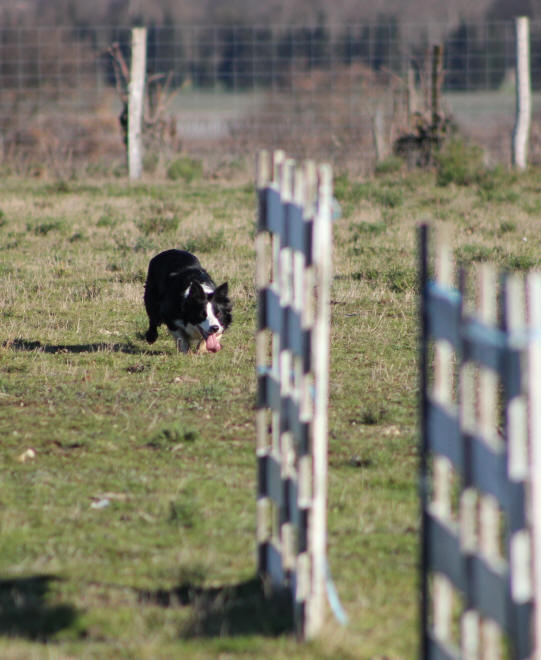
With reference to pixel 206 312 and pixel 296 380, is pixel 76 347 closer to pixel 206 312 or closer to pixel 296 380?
pixel 206 312

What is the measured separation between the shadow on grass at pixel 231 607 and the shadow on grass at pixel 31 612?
0.32 metres

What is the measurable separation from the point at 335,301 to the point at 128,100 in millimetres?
13059

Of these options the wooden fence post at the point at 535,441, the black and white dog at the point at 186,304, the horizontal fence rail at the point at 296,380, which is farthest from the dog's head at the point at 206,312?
the wooden fence post at the point at 535,441

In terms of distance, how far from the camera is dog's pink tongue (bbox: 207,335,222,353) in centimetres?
855

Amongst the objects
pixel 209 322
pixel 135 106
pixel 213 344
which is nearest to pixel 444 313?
pixel 209 322

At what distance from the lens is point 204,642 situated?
364 centimetres

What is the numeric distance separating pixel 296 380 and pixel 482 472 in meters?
1.35

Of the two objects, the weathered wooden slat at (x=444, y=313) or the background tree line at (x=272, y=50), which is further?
the background tree line at (x=272, y=50)

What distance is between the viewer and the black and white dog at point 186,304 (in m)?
8.54

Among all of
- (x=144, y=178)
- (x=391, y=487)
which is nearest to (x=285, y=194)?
(x=391, y=487)

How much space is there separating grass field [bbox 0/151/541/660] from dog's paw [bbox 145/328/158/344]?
14 cm

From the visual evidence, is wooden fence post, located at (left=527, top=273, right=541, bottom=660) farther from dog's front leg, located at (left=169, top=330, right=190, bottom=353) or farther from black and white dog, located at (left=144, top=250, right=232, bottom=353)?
dog's front leg, located at (left=169, top=330, right=190, bottom=353)

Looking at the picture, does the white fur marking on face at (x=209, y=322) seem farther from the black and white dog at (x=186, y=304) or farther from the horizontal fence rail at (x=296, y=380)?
the horizontal fence rail at (x=296, y=380)

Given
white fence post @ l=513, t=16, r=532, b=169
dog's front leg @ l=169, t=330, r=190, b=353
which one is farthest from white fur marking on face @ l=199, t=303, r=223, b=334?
white fence post @ l=513, t=16, r=532, b=169
